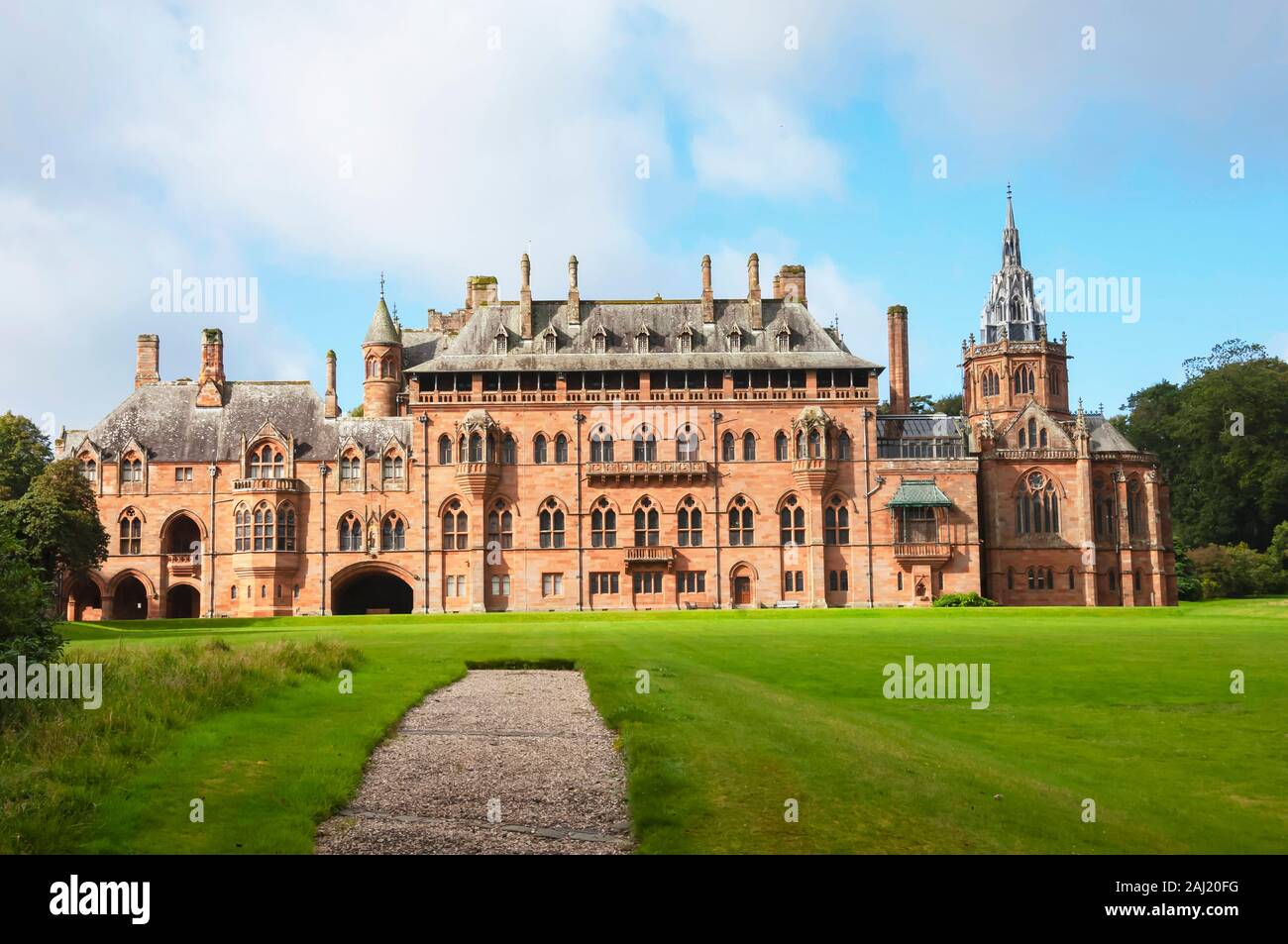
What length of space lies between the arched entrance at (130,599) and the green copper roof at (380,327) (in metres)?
21.9

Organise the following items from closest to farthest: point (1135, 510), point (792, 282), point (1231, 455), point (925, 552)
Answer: point (925, 552) < point (1135, 510) < point (792, 282) < point (1231, 455)

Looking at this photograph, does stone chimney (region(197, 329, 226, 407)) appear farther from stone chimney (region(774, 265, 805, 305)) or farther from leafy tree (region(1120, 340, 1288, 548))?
leafy tree (region(1120, 340, 1288, 548))

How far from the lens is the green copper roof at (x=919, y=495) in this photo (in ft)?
248

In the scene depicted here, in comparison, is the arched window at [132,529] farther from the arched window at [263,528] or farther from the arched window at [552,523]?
the arched window at [552,523]

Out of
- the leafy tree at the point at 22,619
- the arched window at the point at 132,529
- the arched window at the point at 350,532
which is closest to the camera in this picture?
the leafy tree at the point at 22,619

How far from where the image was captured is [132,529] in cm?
7862

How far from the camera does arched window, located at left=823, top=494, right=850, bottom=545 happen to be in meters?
76.6

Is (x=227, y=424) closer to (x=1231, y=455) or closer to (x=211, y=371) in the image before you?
(x=211, y=371)

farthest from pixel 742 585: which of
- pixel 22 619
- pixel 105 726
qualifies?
pixel 105 726

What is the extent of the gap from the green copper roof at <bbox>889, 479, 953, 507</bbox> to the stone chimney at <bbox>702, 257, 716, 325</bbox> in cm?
1644

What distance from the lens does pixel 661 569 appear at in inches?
3000

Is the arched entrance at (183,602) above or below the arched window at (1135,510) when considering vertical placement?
below

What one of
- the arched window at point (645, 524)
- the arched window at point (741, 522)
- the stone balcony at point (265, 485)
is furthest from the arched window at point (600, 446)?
the stone balcony at point (265, 485)

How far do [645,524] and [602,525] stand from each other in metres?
2.64
